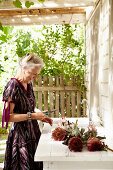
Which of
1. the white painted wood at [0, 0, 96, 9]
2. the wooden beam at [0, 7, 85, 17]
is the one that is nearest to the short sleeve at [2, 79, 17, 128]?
the white painted wood at [0, 0, 96, 9]

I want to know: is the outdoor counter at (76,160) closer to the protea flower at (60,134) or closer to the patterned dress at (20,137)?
the protea flower at (60,134)

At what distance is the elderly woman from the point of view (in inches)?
157

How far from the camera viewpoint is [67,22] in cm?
963

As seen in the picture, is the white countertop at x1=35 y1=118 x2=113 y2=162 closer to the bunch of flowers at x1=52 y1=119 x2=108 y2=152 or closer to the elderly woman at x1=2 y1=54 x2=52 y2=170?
the bunch of flowers at x1=52 y1=119 x2=108 y2=152

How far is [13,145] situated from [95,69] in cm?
281

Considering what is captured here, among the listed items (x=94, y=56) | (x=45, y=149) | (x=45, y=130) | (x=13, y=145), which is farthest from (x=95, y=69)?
(x=45, y=149)

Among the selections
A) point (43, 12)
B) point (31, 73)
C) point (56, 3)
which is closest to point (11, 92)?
point (31, 73)

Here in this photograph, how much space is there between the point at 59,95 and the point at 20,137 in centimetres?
550

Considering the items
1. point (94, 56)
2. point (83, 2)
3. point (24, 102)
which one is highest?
point (83, 2)

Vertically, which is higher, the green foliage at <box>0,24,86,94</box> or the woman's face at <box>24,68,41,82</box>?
the green foliage at <box>0,24,86,94</box>

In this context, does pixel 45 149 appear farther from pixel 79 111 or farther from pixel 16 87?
pixel 79 111

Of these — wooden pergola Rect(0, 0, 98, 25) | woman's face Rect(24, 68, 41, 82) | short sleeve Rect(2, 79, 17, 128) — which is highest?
wooden pergola Rect(0, 0, 98, 25)

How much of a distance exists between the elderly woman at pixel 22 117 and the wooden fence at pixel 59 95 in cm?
525

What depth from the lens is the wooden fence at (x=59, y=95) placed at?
9.49 meters
